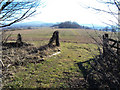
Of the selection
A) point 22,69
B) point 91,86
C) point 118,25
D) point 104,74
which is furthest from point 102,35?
point 22,69

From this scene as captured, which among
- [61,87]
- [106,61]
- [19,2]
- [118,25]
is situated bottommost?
[61,87]

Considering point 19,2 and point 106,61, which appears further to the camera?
point 19,2

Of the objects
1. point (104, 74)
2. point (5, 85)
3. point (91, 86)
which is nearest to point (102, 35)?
point (104, 74)

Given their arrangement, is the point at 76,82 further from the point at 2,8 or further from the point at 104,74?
the point at 2,8

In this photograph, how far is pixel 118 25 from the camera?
2.37m

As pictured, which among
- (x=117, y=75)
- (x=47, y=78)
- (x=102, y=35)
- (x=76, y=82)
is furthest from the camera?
(x=47, y=78)

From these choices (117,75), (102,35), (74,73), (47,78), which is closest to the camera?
(117,75)

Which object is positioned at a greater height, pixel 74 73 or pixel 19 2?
pixel 19 2

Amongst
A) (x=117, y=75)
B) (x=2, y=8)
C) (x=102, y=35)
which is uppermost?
(x=2, y=8)

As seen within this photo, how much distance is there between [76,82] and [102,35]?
9.78ft

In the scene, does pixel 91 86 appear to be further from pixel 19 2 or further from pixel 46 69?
pixel 19 2

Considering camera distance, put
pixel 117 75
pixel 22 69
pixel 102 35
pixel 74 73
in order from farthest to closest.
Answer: pixel 22 69
pixel 74 73
pixel 102 35
pixel 117 75

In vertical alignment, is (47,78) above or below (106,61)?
below

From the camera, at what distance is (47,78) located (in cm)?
546
